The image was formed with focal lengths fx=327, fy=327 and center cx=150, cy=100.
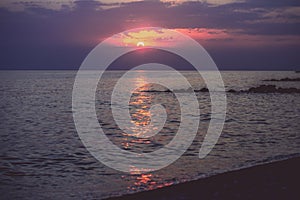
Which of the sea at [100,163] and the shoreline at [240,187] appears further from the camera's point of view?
the sea at [100,163]

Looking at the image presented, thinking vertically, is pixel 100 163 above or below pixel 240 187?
below

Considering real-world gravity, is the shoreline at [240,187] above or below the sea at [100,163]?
above

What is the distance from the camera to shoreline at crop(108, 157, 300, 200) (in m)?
10.3

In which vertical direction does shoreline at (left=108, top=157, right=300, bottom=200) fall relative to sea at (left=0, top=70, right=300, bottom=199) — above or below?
above

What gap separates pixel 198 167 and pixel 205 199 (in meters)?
5.38

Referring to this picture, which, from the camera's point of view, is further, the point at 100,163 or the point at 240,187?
the point at 100,163

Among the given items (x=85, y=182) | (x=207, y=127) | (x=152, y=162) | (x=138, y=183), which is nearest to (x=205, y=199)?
(x=138, y=183)

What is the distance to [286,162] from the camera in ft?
47.1

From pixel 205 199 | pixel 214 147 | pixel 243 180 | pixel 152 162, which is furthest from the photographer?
pixel 214 147

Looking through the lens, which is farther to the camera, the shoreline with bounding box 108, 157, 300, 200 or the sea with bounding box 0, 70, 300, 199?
the sea with bounding box 0, 70, 300, 199

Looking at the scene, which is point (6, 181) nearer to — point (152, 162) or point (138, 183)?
point (138, 183)

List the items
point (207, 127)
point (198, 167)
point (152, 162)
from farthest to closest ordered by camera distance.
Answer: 1. point (207, 127)
2. point (152, 162)
3. point (198, 167)

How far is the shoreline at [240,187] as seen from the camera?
1028cm

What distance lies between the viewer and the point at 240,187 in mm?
11148
